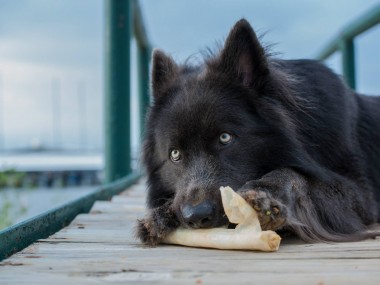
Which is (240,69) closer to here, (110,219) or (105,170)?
(110,219)

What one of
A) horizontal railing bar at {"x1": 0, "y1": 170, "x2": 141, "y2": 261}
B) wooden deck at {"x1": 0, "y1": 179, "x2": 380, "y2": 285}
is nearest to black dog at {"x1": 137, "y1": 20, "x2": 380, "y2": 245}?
wooden deck at {"x1": 0, "y1": 179, "x2": 380, "y2": 285}

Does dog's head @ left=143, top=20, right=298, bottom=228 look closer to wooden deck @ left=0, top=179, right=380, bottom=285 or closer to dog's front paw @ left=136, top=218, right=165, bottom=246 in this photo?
dog's front paw @ left=136, top=218, right=165, bottom=246

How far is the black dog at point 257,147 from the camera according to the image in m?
2.73

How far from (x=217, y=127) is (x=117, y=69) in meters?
3.47

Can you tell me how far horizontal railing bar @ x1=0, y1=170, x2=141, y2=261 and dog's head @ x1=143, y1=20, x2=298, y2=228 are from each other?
583mm

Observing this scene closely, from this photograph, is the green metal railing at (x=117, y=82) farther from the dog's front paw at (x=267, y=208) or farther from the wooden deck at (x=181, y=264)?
the dog's front paw at (x=267, y=208)

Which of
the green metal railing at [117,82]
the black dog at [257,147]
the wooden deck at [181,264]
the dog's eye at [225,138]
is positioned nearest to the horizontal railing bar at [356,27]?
the black dog at [257,147]

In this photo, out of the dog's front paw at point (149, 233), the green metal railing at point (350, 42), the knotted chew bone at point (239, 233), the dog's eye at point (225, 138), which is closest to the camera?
the knotted chew bone at point (239, 233)

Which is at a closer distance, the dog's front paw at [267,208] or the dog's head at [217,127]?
the dog's front paw at [267,208]

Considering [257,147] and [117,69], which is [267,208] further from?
[117,69]

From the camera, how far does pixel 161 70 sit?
12.3 ft

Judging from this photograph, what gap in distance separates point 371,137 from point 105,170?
3.57 m

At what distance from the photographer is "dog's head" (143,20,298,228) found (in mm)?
2904

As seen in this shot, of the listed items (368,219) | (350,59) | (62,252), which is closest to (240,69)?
(368,219)
